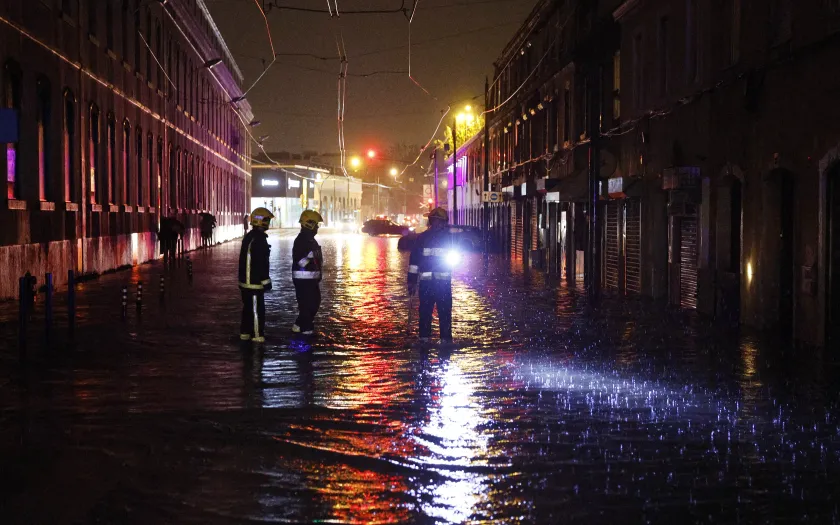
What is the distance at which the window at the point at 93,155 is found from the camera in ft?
100

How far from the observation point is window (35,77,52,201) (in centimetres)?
2519

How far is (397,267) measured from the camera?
118ft

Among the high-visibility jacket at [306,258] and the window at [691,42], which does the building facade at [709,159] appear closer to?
the window at [691,42]

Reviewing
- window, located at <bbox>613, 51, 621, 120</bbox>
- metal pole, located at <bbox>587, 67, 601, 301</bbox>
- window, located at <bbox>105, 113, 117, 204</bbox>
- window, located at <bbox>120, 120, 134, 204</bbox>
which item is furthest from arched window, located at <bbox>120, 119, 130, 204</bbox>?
metal pole, located at <bbox>587, 67, 601, 301</bbox>

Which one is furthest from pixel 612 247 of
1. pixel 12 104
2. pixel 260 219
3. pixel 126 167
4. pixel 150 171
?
pixel 150 171

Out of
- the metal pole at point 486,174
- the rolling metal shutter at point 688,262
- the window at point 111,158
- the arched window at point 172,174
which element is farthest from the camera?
the arched window at point 172,174

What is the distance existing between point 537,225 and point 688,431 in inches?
1209

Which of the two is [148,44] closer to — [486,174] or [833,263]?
[486,174]

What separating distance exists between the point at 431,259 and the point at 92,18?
20.0 m

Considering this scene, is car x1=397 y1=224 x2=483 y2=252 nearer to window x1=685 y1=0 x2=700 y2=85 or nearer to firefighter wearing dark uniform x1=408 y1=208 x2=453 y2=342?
window x1=685 y1=0 x2=700 y2=85

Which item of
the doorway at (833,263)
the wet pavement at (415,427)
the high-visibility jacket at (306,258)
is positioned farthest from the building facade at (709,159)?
the high-visibility jacket at (306,258)

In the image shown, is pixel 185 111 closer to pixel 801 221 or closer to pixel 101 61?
pixel 101 61

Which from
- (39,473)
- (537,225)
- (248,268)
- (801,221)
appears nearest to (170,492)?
(39,473)

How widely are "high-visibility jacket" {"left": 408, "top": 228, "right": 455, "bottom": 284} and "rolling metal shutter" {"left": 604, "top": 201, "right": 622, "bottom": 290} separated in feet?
40.5
